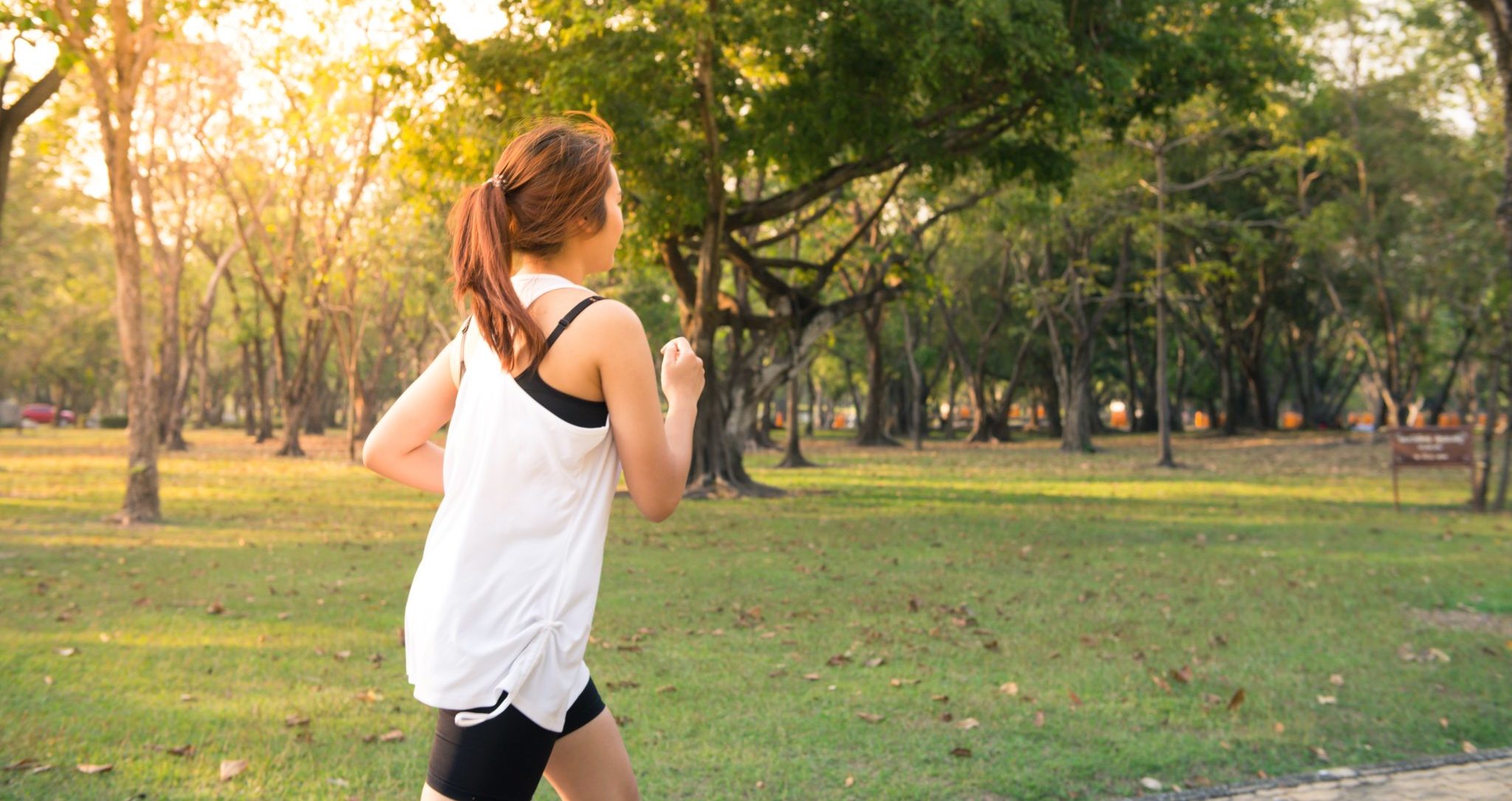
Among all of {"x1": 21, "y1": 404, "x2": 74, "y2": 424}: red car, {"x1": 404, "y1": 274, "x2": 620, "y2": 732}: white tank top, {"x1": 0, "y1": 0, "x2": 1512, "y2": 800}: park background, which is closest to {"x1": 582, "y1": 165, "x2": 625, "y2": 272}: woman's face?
{"x1": 404, "y1": 274, "x2": 620, "y2": 732}: white tank top

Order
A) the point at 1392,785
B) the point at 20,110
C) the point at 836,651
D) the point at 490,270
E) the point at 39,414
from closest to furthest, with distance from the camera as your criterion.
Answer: the point at 490,270 < the point at 1392,785 < the point at 836,651 < the point at 20,110 < the point at 39,414

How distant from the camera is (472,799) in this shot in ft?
7.40

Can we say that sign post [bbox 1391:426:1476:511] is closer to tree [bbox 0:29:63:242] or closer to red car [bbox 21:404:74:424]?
tree [bbox 0:29:63:242]

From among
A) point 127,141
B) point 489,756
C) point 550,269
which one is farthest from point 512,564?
point 127,141

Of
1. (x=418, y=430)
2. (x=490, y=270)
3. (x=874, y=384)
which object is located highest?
(x=874, y=384)

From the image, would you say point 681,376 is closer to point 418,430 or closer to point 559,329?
point 559,329

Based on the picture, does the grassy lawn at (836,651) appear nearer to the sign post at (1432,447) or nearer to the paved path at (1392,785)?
the paved path at (1392,785)

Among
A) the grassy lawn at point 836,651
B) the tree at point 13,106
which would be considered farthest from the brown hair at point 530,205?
the tree at point 13,106

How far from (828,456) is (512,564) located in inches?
1457

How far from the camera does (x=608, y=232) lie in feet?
8.09

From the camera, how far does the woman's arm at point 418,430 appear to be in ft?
8.34

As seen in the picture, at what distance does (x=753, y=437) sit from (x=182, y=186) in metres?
20.6

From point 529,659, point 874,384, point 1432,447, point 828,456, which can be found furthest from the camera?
point 874,384

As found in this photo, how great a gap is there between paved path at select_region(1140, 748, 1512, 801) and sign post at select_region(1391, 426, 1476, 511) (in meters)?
13.3
